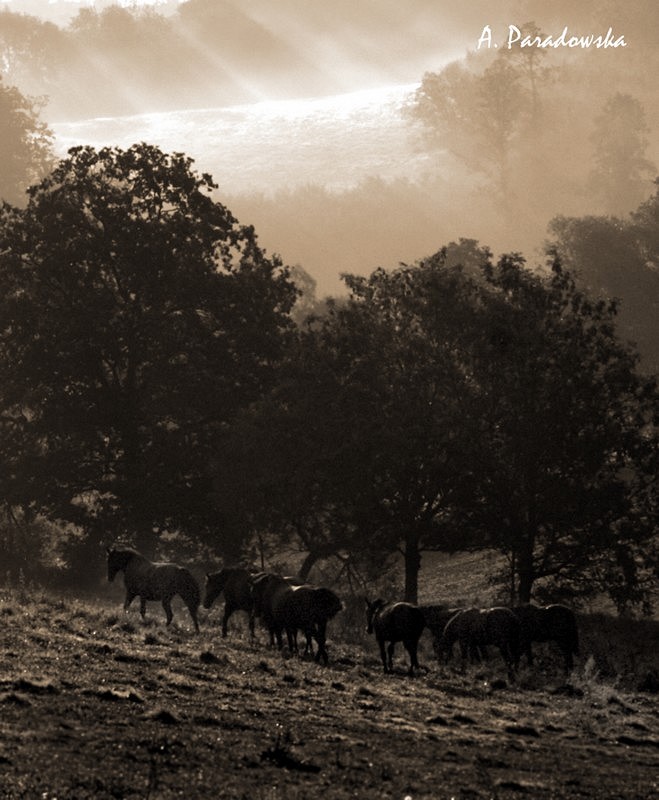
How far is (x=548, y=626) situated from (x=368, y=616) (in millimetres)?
4678

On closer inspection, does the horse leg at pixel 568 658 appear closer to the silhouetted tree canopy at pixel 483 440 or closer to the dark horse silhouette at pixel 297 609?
the dark horse silhouette at pixel 297 609

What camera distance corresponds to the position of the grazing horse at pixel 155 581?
128 ft

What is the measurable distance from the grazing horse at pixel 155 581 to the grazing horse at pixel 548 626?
827 cm

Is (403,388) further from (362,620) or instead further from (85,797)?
(85,797)

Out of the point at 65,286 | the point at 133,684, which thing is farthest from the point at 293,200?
the point at 133,684

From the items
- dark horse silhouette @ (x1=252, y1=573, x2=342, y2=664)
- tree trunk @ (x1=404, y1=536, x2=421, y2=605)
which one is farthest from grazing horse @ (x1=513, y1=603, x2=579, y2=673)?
tree trunk @ (x1=404, y1=536, x2=421, y2=605)

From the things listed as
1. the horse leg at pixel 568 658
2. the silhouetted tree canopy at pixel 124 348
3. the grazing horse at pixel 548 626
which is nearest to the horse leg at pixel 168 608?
the grazing horse at pixel 548 626

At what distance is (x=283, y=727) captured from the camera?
22875 mm

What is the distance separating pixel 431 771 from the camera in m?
20.5

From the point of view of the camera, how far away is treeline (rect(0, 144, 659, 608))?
176 ft

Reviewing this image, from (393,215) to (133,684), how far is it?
137037mm

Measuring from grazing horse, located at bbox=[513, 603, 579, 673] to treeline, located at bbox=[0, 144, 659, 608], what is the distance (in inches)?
541

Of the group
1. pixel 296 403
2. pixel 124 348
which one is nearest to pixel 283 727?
pixel 296 403

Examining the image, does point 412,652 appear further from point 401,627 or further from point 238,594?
point 238,594
